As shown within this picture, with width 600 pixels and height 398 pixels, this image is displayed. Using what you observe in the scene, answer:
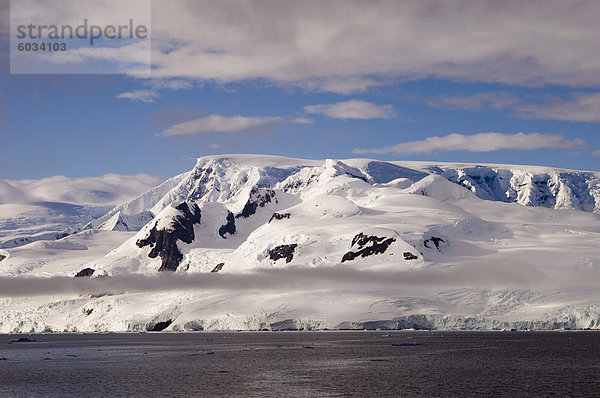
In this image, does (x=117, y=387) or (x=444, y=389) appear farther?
(x=117, y=387)

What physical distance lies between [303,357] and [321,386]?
61378mm

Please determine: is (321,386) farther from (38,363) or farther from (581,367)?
(38,363)

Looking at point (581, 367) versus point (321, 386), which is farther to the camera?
point (581, 367)

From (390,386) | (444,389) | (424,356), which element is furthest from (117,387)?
(424,356)

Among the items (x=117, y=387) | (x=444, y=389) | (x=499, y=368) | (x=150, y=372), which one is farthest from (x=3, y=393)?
(x=499, y=368)

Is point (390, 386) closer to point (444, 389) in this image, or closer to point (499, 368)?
point (444, 389)

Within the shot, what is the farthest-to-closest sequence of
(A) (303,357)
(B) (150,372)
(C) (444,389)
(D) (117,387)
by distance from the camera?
(A) (303,357) → (B) (150,372) → (D) (117,387) → (C) (444,389)

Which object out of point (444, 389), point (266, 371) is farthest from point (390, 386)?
point (266, 371)

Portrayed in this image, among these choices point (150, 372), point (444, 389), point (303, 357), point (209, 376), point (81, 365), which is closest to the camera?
point (444, 389)

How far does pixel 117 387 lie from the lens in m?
132

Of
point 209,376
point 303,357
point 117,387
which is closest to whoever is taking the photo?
point 117,387

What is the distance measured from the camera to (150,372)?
158000 mm

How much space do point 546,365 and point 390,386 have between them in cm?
4571

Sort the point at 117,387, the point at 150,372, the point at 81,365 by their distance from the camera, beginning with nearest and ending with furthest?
1. the point at 117,387
2. the point at 150,372
3. the point at 81,365
